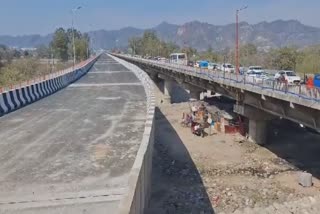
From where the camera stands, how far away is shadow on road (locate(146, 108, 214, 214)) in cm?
1953

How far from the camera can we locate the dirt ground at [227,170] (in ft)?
67.2

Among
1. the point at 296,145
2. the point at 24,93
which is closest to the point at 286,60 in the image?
the point at 296,145

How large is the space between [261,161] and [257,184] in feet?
15.7

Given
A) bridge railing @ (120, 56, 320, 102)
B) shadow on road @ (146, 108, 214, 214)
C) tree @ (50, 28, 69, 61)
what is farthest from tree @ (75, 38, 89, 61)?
shadow on road @ (146, 108, 214, 214)

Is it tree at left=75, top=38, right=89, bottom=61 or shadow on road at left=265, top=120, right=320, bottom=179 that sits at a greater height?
tree at left=75, top=38, right=89, bottom=61

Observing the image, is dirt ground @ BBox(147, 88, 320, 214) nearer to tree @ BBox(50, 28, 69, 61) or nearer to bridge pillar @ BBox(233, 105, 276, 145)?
bridge pillar @ BBox(233, 105, 276, 145)

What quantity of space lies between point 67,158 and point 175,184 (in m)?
10.7

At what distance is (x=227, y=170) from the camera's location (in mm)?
25656

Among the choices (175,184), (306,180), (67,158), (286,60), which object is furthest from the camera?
(286,60)

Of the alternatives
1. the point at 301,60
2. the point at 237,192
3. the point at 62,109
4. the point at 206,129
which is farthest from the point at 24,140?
the point at 301,60

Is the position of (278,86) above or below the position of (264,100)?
above

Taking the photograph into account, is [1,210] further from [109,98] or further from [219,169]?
[109,98]

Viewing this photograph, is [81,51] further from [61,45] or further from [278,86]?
[278,86]

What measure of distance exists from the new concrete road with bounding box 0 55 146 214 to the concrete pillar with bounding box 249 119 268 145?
1242cm
